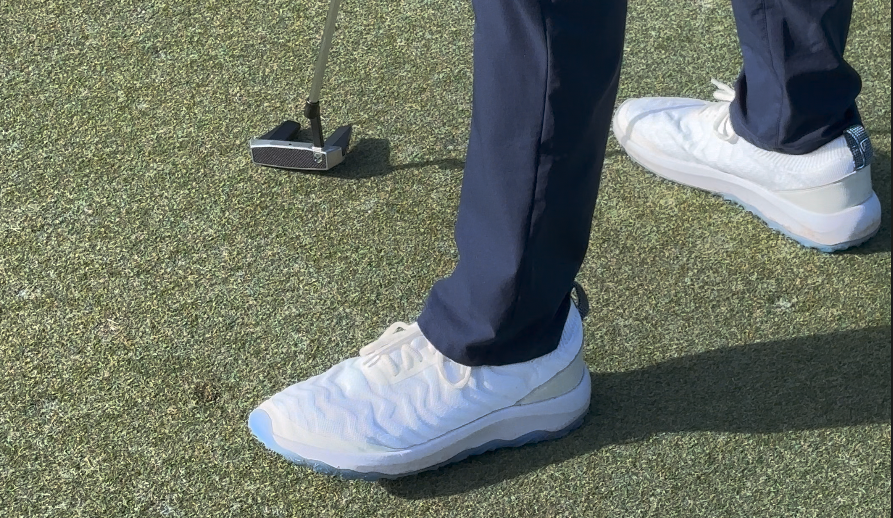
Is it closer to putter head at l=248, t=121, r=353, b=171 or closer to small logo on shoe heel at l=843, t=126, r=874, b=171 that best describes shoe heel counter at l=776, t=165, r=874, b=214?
small logo on shoe heel at l=843, t=126, r=874, b=171

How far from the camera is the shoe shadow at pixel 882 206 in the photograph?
5.65ft

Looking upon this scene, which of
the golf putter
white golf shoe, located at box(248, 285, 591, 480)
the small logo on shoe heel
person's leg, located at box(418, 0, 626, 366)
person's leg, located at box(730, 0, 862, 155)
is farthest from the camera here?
the golf putter

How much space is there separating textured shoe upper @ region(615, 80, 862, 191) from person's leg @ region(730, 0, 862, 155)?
0.07ft

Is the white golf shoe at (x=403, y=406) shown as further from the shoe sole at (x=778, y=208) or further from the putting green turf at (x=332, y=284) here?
the shoe sole at (x=778, y=208)

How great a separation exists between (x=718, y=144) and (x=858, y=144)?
25cm

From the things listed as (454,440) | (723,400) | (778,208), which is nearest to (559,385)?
(454,440)

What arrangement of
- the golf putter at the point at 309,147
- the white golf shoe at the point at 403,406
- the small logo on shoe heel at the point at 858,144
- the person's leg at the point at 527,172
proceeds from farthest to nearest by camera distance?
1. the golf putter at the point at 309,147
2. the small logo on shoe heel at the point at 858,144
3. the white golf shoe at the point at 403,406
4. the person's leg at the point at 527,172

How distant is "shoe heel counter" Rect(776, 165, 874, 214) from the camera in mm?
1651

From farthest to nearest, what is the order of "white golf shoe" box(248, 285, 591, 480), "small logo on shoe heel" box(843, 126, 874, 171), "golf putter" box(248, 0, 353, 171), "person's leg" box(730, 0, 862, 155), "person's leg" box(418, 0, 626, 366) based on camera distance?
"golf putter" box(248, 0, 353, 171) < "small logo on shoe heel" box(843, 126, 874, 171) < "person's leg" box(730, 0, 862, 155) < "white golf shoe" box(248, 285, 591, 480) < "person's leg" box(418, 0, 626, 366)

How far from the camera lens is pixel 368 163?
1.84 m

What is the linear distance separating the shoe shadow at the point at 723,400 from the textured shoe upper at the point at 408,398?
0.33 ft

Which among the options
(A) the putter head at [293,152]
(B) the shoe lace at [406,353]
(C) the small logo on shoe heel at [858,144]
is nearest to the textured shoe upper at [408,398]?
(B) the shoe lace at [406,353]

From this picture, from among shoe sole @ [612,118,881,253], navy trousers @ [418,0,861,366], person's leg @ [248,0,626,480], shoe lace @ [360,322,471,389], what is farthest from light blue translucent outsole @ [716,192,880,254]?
shoe lace @ [360,322,471,389]

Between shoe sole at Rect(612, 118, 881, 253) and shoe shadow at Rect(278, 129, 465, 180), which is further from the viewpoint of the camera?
shoe shadow at Rect(278, 129, 465, 180)
